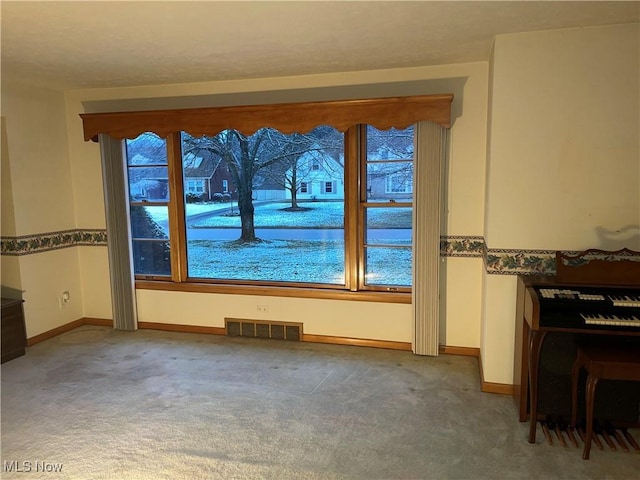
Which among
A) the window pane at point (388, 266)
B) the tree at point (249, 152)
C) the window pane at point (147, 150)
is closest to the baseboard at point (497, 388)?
the window pane at point (388, 266)

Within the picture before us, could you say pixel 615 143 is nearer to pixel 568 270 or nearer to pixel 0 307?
pixel 568 270

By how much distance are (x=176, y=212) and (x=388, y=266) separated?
2150mm

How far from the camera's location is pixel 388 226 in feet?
13.4

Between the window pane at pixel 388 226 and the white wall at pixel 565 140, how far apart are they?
0.99 metres

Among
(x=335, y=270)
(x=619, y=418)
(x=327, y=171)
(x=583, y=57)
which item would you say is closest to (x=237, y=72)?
(x=327, y=171)

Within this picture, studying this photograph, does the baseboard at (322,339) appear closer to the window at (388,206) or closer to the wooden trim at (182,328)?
the wooden trim at (182,328)

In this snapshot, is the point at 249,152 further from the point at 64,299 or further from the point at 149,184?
the point at 64,299

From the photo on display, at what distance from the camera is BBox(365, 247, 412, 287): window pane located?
409 centimetres

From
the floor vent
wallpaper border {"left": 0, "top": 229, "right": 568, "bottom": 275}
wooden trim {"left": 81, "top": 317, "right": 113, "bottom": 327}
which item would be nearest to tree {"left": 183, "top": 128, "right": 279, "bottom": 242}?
the floor vent

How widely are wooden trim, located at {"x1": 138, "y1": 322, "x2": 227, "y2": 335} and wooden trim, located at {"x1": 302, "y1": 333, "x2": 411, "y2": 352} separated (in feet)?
2.96

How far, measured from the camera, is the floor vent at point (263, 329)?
430 cm

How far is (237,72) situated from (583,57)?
8.35ft

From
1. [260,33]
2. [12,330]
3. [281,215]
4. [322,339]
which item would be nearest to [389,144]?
[281,215]

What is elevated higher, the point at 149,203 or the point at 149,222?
the point at 149,203
